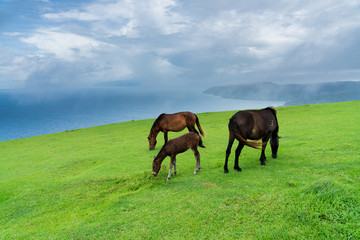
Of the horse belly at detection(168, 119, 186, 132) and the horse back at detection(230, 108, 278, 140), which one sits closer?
the horse back at detection(230, 108, 278, 140)

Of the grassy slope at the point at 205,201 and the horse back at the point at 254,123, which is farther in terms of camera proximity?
the horse back at the point at 254,123

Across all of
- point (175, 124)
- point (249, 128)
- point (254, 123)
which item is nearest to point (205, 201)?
point (249, 128)

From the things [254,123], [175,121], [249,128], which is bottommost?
[249,128]

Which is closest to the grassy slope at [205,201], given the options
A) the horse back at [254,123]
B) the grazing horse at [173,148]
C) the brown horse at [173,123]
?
the grazing horse at [173,148]

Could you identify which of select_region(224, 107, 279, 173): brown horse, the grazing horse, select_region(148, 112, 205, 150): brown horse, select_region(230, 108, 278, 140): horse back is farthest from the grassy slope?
select_region(148, 112, 205, 150): brown horse

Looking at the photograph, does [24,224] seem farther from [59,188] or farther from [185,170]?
[185,170]

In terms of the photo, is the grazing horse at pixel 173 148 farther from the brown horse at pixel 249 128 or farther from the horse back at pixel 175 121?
the horse back at pixel 175 121

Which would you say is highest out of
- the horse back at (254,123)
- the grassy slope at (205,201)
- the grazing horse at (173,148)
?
the horse back at (254,123)

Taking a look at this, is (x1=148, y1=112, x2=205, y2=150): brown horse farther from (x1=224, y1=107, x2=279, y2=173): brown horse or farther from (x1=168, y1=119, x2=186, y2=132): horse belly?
(x1=224, y1=107, x2=279, y2=173): brown horse

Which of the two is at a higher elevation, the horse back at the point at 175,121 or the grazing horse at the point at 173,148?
the horse back at the point at 175,121

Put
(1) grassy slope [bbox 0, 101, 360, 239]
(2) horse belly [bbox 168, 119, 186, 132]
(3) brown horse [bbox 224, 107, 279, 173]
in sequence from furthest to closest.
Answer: (2) horse belly [bbox 168, 119, 186, 132], (3) brown horse [bbox 224, 107, 279, 173], (1) grassy slope [bbox 0, 101, 360, 239]

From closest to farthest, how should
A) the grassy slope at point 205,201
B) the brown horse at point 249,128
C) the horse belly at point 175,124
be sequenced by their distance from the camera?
the grassy slope at point 205,201, the brown horse at point 249,128, the horse belly at point 175,124

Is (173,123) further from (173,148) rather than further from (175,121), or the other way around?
(173,148)

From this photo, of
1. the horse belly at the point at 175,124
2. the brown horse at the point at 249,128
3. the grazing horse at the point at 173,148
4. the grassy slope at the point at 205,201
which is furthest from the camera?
the horse belly at the point at 175,124
